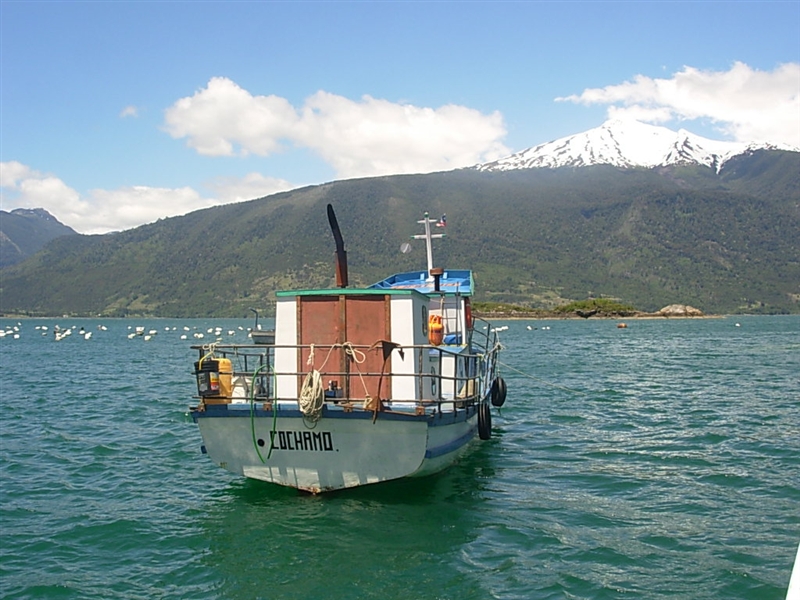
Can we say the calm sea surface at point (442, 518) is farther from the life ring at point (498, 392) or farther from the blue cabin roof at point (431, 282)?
the blue cabin roof at point (431, 282)

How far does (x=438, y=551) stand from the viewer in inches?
426

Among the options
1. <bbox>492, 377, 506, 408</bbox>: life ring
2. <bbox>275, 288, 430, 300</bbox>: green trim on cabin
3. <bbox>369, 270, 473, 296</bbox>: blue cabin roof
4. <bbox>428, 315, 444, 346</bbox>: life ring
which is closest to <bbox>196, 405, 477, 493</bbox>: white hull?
<bbox>428, 315, 444, 346</bbox>: life ring

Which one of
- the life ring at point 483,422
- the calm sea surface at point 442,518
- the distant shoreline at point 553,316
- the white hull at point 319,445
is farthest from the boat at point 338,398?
the distant shoreline at point 553,316

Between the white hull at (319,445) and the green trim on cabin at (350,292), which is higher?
the green trim on cabin at (350,292)

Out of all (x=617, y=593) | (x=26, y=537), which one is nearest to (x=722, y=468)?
(x=617, y=593)

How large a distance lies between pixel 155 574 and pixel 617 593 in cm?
590

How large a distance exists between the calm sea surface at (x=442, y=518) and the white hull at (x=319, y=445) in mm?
513

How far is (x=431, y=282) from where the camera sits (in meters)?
20.2

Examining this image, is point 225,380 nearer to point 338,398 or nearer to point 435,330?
point 338,398

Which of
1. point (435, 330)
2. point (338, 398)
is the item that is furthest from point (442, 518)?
point (435, 330)

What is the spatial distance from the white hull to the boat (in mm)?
16

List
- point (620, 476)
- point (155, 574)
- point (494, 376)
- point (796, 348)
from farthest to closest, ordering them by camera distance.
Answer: point (796, 348) → point (494, 376) → point (620, 476) → point (155, 574)

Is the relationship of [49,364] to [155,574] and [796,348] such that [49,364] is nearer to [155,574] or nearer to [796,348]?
[155,574]

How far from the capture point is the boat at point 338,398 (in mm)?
12352
